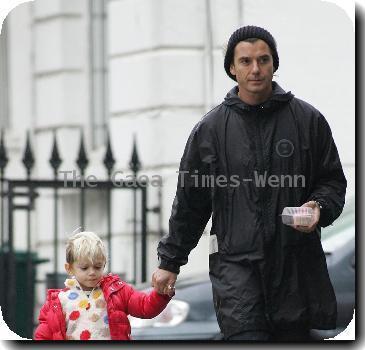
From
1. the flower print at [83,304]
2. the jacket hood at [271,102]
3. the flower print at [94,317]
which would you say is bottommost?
the flower print at [94,317]

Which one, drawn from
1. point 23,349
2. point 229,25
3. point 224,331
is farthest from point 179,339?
point 229,25

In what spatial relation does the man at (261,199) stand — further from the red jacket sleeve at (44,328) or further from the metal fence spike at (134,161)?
the metal fence spike at (134,161)

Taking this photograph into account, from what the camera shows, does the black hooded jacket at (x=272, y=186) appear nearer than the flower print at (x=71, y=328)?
Yes

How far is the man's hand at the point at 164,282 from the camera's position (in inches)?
251

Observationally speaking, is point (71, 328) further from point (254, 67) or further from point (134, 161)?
point (134, 161)

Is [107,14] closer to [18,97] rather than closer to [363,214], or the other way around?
[18,97]

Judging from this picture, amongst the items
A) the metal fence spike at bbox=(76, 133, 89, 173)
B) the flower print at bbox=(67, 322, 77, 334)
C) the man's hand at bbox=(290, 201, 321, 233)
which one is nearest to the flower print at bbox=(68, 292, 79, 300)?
the flower print at bbox=(67, 322, 77, 334)

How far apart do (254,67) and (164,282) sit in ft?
3.08

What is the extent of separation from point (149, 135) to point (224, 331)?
535 centimetres

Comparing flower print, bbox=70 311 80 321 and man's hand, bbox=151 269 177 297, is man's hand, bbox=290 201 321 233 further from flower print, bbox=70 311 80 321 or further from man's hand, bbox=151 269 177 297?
flower print, bbox=70 311 80 321

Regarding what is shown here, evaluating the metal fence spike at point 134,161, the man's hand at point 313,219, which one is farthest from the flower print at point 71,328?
the metal fence spike at point 134,161

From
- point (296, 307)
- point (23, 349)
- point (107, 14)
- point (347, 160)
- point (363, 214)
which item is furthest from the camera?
point (107, 14)

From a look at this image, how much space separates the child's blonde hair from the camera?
20.7 ft

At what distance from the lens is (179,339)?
816cm
